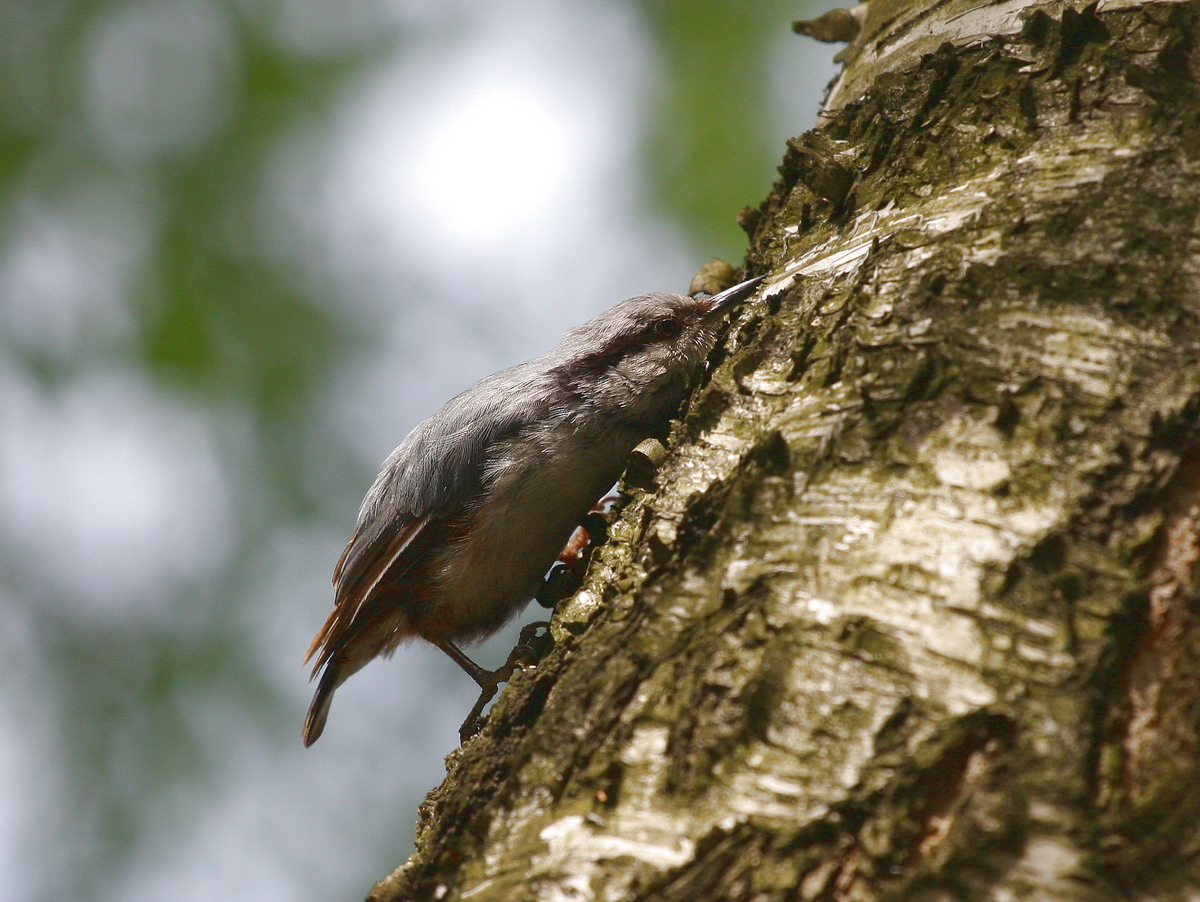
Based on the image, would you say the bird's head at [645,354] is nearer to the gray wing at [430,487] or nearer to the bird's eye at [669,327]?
the bird's eye at [669,327]

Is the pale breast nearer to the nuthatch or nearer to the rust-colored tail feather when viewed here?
the nuthatch

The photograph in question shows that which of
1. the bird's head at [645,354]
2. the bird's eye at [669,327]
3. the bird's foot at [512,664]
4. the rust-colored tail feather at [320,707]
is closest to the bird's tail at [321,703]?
the rust-colored tail feather at [320,707]

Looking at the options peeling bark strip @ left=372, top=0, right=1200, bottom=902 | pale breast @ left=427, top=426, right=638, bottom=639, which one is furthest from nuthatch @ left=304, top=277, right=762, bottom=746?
peeling bark strip @ left=372, top=0, right=1200, bottom=902

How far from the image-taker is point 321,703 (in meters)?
4.34

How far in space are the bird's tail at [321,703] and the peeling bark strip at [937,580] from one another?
204 cm

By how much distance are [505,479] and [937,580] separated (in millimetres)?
2325

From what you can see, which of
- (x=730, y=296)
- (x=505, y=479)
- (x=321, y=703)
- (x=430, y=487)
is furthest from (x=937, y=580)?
(x=321, y=703)

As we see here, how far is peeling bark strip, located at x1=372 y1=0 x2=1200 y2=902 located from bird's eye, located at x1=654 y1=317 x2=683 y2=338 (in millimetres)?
1630

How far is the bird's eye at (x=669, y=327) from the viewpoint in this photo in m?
4.04

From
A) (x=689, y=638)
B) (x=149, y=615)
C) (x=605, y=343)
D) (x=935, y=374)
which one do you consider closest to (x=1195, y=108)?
(x=935, y=374)

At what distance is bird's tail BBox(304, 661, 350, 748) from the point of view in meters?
4.31

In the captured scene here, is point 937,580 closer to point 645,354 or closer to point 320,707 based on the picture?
point 645,354

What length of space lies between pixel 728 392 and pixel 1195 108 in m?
1.09

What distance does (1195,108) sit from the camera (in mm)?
1960
